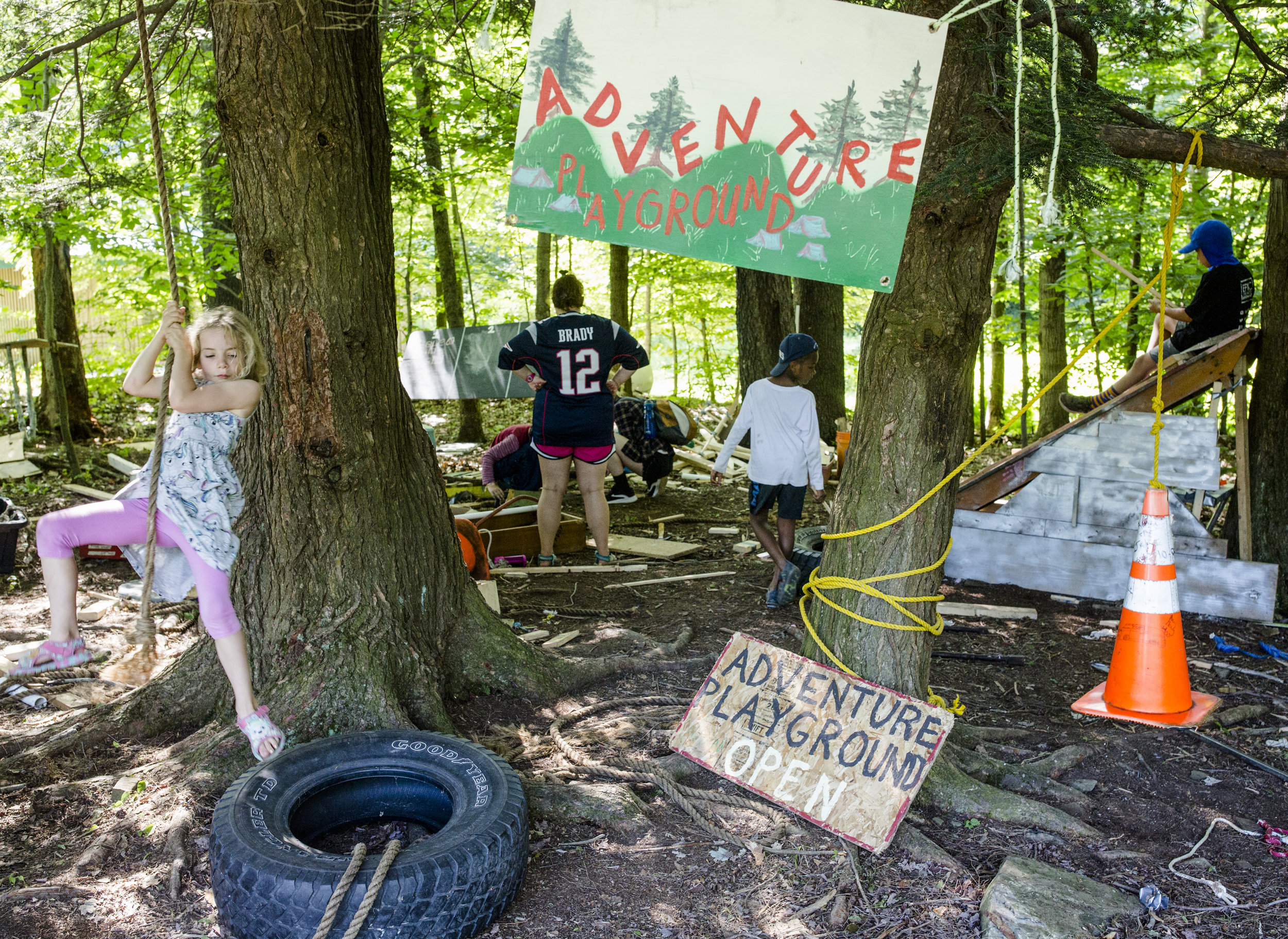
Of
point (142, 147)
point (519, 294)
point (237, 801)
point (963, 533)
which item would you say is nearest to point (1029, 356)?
point (519, 294)

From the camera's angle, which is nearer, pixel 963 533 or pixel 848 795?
pixel 848 795

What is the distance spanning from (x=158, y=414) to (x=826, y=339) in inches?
356

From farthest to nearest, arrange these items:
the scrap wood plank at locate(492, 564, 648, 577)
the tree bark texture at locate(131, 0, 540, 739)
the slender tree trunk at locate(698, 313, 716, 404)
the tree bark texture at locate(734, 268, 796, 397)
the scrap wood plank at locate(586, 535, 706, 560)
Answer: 1. the slender tree trunk at locate(698, 313, 716, 404)
2. the tree bark texture at locate(734, 268, 796, 397)
3. the scrap wood plank at locate(586, 535, 706, 560)
4. the scrap wood plank at locate(492, 564, 648, 577)
5. the tree bark texture at locate(131, 0, 540, 739)

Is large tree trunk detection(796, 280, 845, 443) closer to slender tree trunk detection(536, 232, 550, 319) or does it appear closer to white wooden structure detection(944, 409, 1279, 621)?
white wooden structure detection(944, 409, 1279, 621)

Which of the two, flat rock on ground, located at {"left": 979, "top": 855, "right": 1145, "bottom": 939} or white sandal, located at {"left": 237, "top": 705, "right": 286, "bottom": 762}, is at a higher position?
white sandal, located at {"left": 237, "top": 705, "right": 286, "bottom": 762}

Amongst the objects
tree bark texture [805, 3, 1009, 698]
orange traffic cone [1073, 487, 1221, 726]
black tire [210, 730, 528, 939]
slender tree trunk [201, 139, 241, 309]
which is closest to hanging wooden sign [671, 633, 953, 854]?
tree bark texture [805, 3, 1009, 698]

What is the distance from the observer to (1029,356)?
2272 centimetres

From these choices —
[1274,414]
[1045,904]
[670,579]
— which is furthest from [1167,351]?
[1045,904]

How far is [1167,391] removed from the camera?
6.36 metres

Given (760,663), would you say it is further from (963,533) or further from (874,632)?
(963,533)

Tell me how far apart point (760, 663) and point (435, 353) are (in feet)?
32.7

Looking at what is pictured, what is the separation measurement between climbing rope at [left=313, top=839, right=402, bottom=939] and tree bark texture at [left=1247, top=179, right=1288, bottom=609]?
6115 mm

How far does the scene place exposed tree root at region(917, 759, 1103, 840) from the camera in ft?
10.9

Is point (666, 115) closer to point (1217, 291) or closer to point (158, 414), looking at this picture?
point (158, 414)
